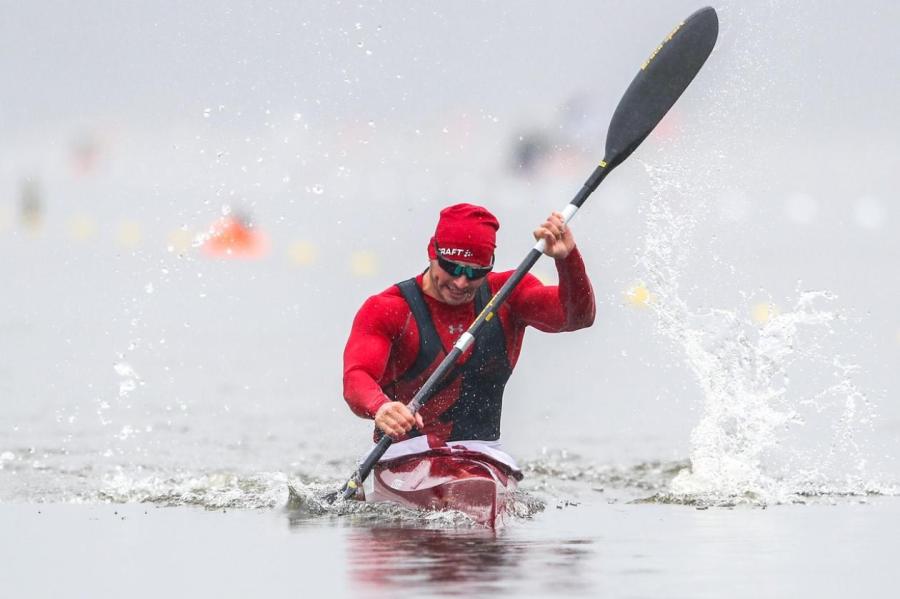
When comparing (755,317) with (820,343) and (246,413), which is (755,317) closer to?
(820,343)

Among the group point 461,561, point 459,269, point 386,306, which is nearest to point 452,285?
point 459,269

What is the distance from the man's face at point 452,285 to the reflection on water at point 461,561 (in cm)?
121

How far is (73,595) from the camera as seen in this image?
22.6 feet

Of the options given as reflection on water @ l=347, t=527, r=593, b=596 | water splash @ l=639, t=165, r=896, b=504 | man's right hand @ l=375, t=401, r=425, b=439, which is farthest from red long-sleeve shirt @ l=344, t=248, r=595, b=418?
water splash @ l=639, t=165, r=896, b=504

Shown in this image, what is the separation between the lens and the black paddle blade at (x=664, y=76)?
10.1m

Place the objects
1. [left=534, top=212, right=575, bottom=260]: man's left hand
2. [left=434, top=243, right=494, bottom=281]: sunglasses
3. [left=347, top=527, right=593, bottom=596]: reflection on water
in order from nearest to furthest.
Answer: [left=347, top=527, right=593, bottom=596]: reflection on water < [left=534, top=212, right=575, bottom=260]: man's left hand < [left=434, top=243, right=494, bottom=281]: sunglasses

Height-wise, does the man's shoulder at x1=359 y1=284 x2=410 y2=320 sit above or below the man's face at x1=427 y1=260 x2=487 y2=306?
below

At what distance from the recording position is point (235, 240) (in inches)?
1809

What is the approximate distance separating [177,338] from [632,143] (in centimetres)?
1788

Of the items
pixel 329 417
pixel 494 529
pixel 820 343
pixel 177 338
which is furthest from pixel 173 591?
pixel 177 338

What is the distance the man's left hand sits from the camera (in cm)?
896

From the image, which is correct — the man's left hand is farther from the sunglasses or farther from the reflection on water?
the reflection on water

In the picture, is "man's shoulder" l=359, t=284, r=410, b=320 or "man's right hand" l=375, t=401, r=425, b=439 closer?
"man's right hand" l=375, t=401, r=425, b=439

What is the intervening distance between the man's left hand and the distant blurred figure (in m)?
34.6
